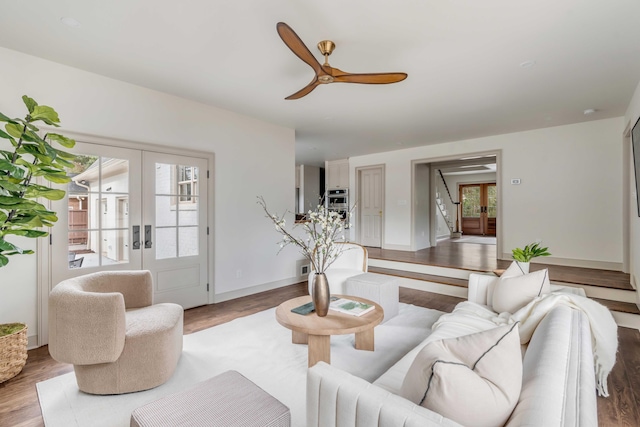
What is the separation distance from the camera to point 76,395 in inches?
Result: 83.4

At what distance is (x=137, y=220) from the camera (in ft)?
11.6

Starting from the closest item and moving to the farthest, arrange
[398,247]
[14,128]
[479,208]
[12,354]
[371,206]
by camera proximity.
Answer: [14,128]
[12,354]
[398,247]
[371,206]
[479,208]

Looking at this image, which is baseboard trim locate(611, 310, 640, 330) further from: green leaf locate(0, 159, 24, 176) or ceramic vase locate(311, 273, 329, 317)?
green leaf locate(0, 159, 24, 176)

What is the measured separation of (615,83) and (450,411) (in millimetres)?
4303

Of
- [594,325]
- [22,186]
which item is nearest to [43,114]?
[22,186]

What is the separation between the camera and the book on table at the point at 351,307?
Answer: 2473mm

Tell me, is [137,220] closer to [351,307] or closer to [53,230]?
[53,230]

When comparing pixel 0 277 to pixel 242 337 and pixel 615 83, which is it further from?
pixel 615 83

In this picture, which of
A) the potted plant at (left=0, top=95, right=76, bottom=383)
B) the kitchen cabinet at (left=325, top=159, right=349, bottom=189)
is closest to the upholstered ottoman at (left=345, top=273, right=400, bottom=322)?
the potted plant at (left=0, top=95, right=76, bottom=383)

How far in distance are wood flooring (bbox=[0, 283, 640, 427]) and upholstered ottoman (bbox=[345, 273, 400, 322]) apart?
858 millimetres

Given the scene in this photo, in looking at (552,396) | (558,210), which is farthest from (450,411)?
(558,210)

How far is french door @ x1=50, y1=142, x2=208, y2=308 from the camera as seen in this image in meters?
3.12

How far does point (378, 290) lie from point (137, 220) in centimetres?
290

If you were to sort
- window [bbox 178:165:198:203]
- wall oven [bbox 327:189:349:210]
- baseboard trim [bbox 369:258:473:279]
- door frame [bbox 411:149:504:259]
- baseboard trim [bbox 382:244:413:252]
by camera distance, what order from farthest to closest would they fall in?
wall oven [bbox 327:189:349:210]
baseboard trim [bbox 382:244:413:252]
door frame [bbox 411:149:504:259]
baseboard trim [bbox 369:258:473:279]
window [bbox 178:165:198:203]
